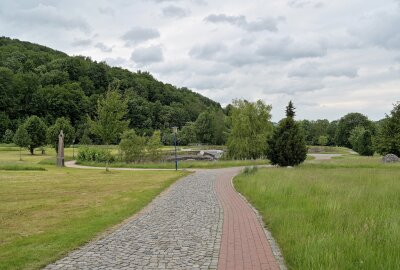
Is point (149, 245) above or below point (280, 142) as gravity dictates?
below

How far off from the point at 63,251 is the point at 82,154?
4027 cm

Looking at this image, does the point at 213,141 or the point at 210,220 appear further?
the point at 213,141

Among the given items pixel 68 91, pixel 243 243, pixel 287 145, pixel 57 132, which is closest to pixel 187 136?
pixel 68 91

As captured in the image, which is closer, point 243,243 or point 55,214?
point 243,243

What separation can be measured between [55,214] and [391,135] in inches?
1479

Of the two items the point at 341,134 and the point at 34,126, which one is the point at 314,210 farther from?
the point at 341,134

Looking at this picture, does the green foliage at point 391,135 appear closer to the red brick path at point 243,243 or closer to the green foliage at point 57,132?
the red brick path at point 243,243

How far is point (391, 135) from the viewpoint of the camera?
1594 inches

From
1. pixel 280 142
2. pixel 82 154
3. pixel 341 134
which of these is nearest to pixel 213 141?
pixel 341 134

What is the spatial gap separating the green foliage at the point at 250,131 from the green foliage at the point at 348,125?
6269cm

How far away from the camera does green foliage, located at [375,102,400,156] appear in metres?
39.4

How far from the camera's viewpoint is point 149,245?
7918 mm

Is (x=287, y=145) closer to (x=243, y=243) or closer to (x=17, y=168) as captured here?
(x=17, y=168)

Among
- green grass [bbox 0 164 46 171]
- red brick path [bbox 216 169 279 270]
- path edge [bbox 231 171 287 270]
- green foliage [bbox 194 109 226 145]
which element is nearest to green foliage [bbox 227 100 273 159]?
green grass [bbox 0 164 46 171]
